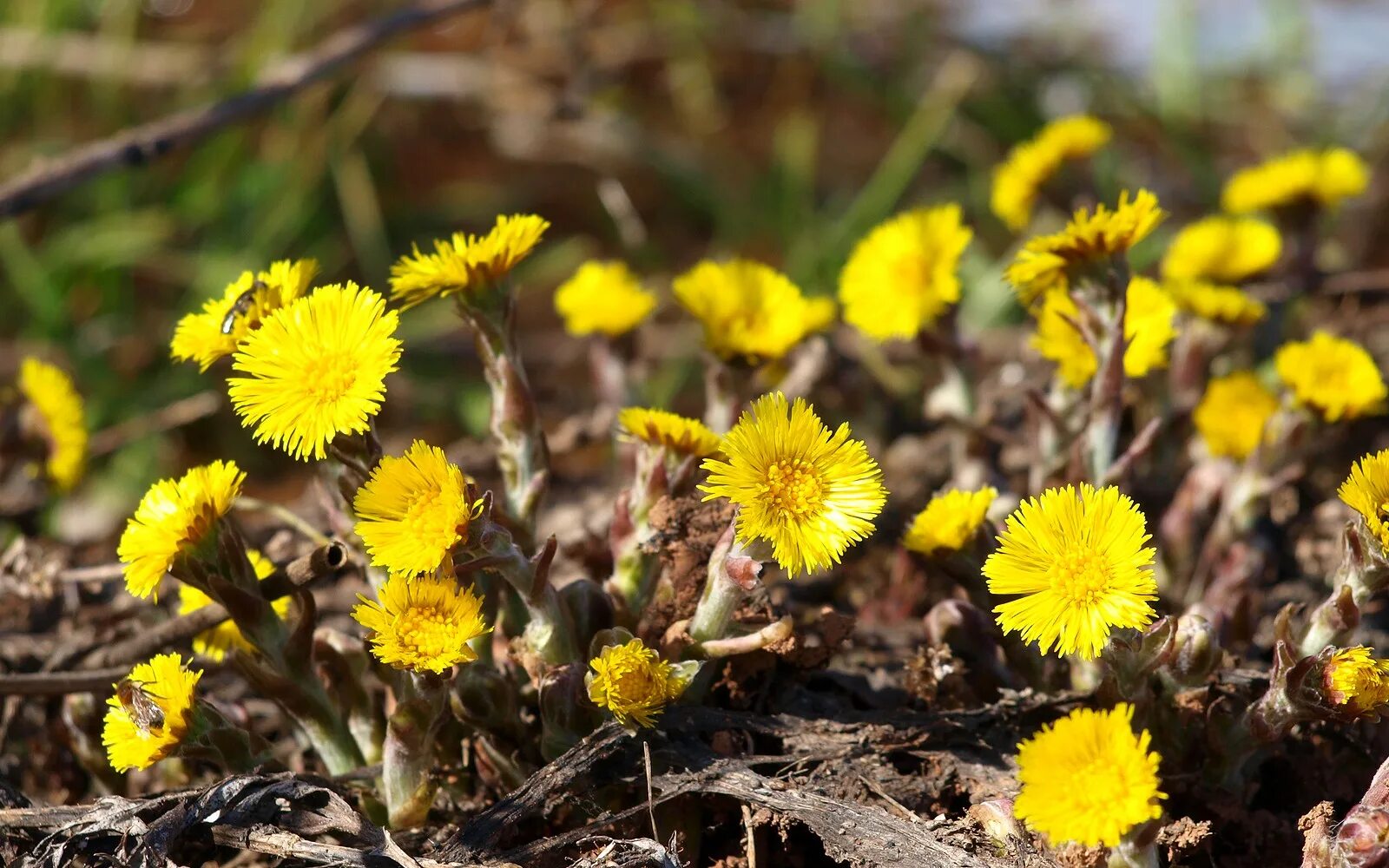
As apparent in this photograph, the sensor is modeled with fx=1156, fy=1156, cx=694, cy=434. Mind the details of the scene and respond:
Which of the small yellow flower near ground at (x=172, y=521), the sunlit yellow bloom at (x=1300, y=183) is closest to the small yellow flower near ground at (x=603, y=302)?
the small yellow flower near ground at (x=172, y=521)

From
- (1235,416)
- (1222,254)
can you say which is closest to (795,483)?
(1235,416)

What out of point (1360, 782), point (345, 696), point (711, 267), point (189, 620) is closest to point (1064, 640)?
point (1360, 782)

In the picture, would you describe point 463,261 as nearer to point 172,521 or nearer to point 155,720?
point 172,521

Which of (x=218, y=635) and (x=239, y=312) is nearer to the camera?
(x=239, y=312)

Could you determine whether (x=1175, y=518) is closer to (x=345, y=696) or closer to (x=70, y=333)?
(x=345, y=696)

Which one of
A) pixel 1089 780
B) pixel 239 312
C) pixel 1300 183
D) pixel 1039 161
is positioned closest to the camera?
pixel 1089 780

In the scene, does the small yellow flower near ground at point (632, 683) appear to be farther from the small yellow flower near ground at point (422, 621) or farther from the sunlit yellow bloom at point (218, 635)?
the sunlit yellow bloom at point (218, 635)
